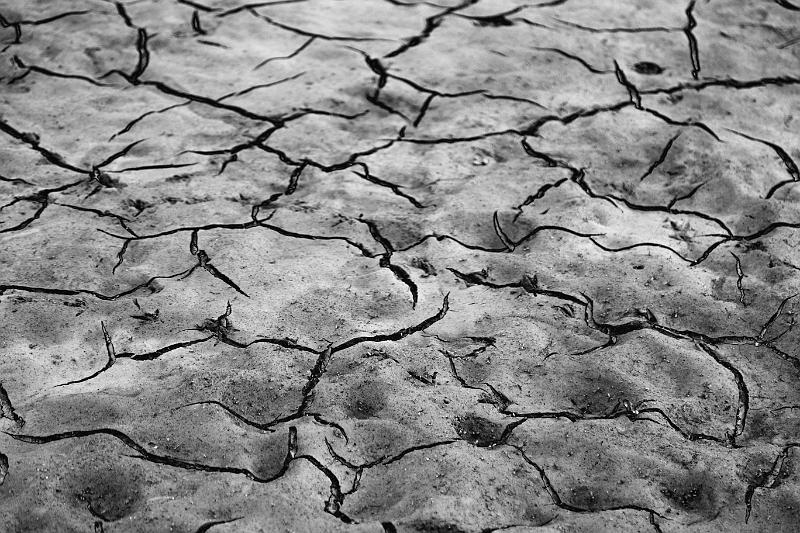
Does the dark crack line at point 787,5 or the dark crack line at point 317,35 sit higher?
the dark crack line at point 787,5

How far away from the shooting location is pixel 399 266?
9.09ft

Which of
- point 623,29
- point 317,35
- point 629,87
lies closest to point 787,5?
point 623,29

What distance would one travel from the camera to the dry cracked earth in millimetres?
2064

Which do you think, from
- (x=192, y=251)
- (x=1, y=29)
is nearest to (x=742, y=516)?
(x=192, y=251)

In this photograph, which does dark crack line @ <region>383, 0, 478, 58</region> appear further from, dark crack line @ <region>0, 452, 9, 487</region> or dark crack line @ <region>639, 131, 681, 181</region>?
dark crack line @ <region>0, 452, 9, 487</region>

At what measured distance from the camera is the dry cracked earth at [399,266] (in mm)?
2064

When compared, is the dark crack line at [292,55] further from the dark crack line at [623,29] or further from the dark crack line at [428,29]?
the dark crack line at [623,29]

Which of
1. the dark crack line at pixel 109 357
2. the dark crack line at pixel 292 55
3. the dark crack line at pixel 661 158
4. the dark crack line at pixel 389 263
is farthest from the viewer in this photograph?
the dark crack line at pixel 292 55

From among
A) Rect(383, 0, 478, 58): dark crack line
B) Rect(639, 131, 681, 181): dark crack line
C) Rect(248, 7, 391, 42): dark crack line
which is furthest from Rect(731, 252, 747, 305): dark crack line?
Rect(248, 7, 391, 42): dark crack line

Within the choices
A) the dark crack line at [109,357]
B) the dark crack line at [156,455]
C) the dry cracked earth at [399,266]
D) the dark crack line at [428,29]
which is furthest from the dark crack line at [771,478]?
the dark crack line at [428,29]

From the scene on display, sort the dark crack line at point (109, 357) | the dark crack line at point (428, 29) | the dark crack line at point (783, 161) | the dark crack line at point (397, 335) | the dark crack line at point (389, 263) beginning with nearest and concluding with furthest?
the dark crack line at point (109, 357)
the dark crack line at point (397, 335)
the dark crack line at point (389, 263)
the dark crack line at point (783, 161)
the dark crack line at point (428, 29)

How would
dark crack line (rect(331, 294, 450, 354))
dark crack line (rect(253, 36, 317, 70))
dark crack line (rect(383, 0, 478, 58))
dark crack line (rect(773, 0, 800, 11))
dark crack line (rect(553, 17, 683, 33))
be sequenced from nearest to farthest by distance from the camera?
1. dark crack line (rect(331, 294, 450, 354))
2. dark crack line (rect(253, 36, 317, 70))
3. dark crack line (rect(383, 0, 478, 58))
4. dark crack line (rect(553, 17, 683, 33))
5. dark crack line (rect(773, 0, 800, 11))

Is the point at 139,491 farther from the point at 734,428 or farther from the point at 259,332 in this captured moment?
the point at 734,428

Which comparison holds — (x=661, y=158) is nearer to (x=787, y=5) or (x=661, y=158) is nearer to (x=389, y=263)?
(x=389, y=263)
